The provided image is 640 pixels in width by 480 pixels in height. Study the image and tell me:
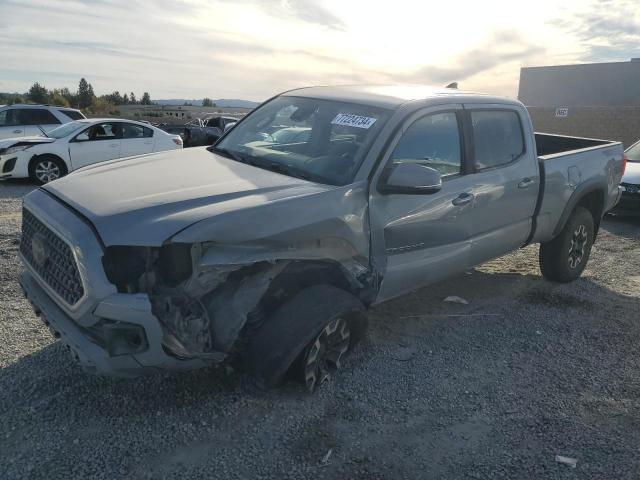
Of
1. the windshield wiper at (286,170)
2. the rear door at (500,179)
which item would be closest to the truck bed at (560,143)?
the rear door at (500,179)

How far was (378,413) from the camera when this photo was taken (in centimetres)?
340

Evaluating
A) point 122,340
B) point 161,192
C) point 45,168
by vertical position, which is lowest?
point 45,168

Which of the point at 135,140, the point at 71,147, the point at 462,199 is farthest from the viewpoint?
the point at 135,140

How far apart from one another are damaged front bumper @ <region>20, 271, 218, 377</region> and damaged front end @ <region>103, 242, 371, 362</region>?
52 mm

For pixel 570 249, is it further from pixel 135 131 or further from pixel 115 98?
pixel 115 98

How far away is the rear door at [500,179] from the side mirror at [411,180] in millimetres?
933

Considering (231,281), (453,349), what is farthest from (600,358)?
(231,281)

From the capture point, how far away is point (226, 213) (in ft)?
9.73

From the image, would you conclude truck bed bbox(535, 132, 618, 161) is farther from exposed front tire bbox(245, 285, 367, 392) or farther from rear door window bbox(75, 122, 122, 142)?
rear door window bbox(75, 122, 122, 142)

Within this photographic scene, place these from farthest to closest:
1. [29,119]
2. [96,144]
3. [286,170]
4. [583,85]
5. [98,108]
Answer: [98,108], [583,85], [29,119], [96,144], [286,170]

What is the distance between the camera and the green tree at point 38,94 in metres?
42.0

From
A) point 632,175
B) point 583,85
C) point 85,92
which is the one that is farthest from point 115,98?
point 632,175

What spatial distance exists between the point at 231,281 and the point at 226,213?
1.39 feet

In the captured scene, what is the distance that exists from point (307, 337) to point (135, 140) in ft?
34.3
